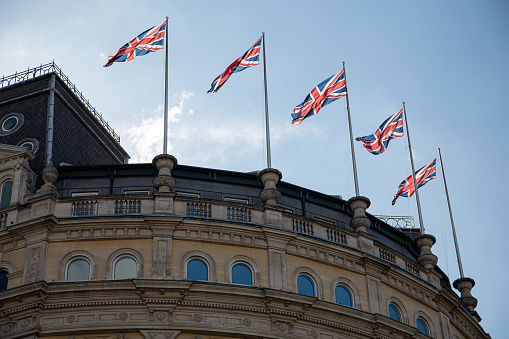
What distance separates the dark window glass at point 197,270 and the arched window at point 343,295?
630 centimetres

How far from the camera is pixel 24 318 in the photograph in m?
40.5

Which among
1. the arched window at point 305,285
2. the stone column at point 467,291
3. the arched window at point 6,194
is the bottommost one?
the arched window at point 305,285

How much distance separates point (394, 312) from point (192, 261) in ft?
34.1

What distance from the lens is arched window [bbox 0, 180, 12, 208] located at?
45.0m

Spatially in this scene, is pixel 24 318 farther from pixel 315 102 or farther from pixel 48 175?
pixel 315 102

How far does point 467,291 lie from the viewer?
176 ft

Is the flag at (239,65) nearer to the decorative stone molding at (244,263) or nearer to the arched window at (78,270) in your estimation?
the decorative stone molding at (244,263)

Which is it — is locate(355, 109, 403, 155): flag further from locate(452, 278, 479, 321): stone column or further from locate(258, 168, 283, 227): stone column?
locate(452, 278, 479, 321): stone column

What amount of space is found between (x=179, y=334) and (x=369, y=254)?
10466 millimetres

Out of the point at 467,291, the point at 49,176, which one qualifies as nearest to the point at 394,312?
the point at 467,291

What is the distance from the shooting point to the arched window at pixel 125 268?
137 ft

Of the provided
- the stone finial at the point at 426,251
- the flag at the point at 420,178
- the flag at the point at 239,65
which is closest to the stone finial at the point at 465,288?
the stone finial at the point at 426,251

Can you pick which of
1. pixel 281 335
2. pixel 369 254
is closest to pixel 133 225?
pixel 281 335

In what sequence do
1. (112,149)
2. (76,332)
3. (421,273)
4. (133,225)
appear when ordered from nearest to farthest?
(76,332), (133,225), (421,273), (112,149)
